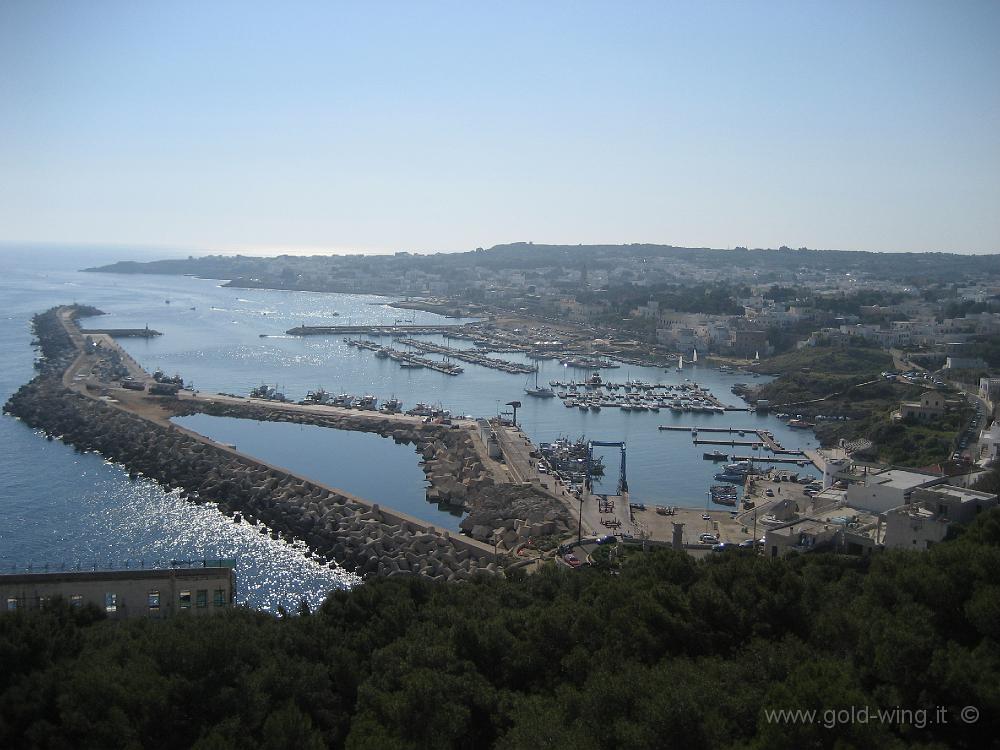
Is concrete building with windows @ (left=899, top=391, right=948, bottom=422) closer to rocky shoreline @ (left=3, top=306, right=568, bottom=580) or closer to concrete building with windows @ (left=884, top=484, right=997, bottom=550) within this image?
concrete building with windows @ (left=884, top=484, right=997, bottom=550)

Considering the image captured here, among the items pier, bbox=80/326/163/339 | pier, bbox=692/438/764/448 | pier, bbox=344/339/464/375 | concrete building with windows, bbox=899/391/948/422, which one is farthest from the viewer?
pier, bbox=80/326/163/339

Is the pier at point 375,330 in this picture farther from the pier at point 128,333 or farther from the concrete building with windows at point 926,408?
the concrete building with windows at point 926,408

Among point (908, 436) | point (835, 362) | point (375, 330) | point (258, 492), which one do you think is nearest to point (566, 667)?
point (258, 492)

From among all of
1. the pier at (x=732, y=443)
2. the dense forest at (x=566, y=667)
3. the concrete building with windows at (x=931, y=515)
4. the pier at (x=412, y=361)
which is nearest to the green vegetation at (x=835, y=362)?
the pier at (x=732, y=443)

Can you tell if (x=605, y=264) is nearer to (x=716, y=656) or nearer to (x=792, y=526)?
(x=792, y=526)

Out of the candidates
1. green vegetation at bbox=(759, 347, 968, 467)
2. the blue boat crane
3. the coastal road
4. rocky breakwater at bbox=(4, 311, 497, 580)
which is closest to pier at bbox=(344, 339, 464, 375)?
the coastal road

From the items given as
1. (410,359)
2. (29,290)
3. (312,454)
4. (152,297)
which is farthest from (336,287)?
(312,454)
